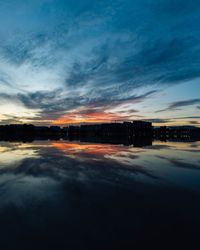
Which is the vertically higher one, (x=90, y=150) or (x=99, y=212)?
(x=90, y=150)

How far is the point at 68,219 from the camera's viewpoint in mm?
6137

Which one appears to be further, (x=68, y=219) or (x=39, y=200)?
(x=39, y=200)

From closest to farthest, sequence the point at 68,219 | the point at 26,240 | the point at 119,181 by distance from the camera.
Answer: the point at 26,240, the point at 68,219, the point at 119,181

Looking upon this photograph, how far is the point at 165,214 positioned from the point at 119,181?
4.41 meters

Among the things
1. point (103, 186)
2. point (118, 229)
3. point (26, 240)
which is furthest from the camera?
point (103, 186)

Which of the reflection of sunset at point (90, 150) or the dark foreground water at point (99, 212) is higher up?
the reflection of sunset at point (90, 150)

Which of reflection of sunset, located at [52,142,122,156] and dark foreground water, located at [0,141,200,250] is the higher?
reflection of sunset, located at [52,142,122,156]

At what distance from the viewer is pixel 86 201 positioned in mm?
7734

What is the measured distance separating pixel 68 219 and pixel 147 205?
9.68ft

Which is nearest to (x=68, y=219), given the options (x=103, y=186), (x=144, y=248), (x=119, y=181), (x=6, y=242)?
(x=6, y=242)

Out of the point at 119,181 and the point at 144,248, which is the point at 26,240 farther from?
the point at 119,181

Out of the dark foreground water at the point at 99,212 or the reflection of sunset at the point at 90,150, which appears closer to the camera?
the dark foreground water at the point at 99,212

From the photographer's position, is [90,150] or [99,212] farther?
[90,150]

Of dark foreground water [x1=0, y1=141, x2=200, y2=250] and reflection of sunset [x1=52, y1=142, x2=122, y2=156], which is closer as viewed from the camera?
dark foreground water [x1=0, y1=141, x2=200, y2=250]
